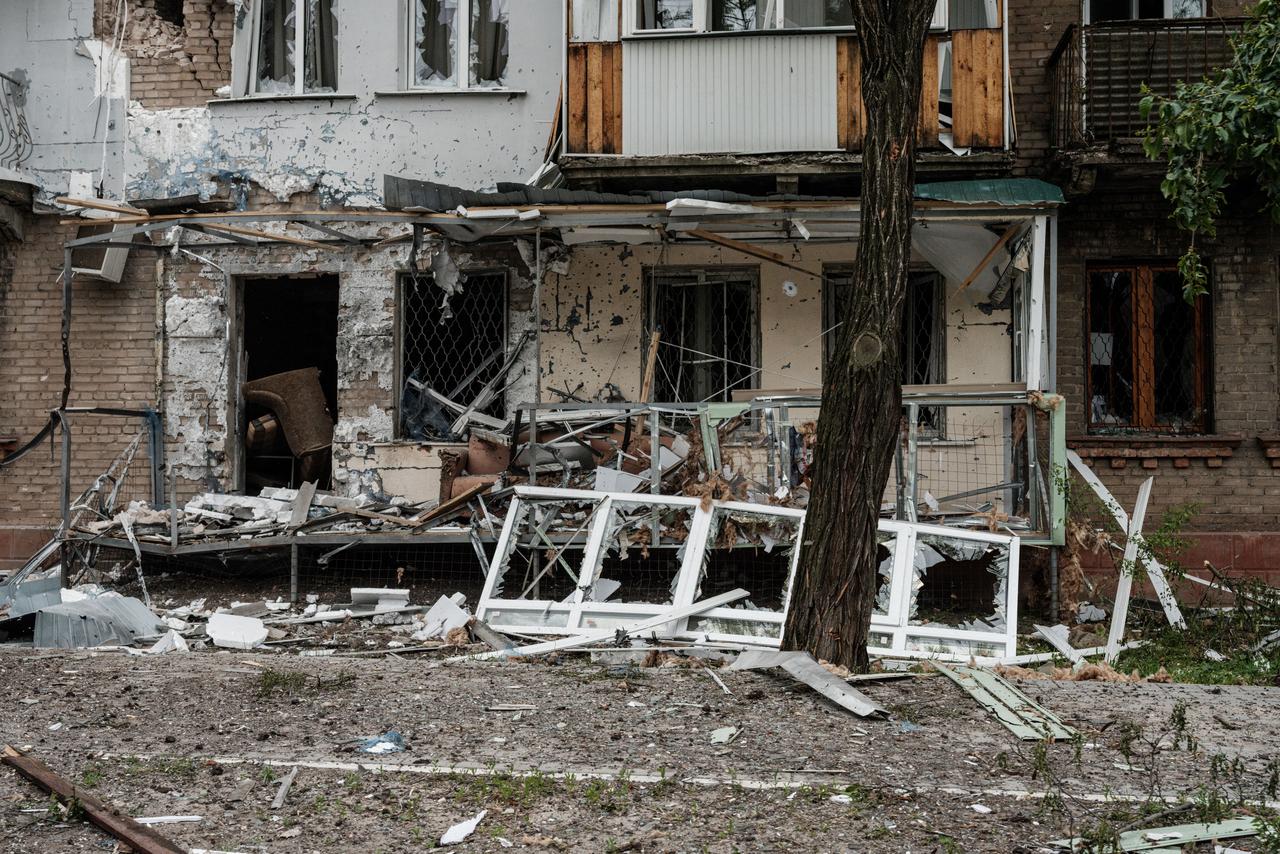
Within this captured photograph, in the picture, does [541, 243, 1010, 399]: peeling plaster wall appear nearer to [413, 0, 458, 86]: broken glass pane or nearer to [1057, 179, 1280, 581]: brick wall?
[1057, 179, 1280, 581]: brick wall

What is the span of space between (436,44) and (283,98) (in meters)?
1.49

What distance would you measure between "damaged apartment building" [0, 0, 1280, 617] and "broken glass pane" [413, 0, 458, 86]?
24 mm

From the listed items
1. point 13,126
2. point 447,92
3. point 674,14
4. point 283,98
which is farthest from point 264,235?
point 674,14

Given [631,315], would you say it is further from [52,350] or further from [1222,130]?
[52,350]

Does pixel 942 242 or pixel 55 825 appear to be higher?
pixel 942 242

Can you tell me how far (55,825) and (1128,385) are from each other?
8.78m

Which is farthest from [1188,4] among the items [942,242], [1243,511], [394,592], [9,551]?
[9,551]

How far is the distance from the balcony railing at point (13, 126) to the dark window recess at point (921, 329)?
758 cm

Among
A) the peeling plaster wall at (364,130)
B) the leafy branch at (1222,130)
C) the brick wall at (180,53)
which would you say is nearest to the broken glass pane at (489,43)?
the peeling plaster wall at (364,130)

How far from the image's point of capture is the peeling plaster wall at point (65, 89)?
10.7 meters

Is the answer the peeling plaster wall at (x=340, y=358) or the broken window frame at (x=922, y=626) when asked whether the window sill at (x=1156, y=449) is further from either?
the peeling plaster wall at (x=340, y=358)

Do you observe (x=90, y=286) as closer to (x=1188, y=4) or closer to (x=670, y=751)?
(x=670, y=751)

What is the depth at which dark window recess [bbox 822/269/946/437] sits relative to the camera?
385 inches

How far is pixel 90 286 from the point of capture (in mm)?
10656
